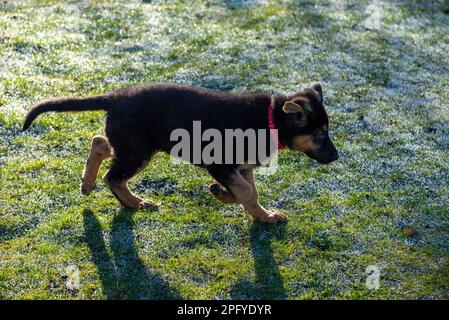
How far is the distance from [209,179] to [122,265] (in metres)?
1.83

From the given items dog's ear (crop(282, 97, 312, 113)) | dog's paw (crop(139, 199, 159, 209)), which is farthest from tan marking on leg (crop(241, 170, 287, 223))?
dog's paw (crop(139, 199, 159, 209))

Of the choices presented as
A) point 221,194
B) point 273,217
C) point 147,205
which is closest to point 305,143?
point 273,217

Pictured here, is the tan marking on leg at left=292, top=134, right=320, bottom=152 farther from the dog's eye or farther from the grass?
the grass

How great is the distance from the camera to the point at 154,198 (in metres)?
6.73

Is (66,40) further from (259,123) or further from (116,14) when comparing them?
(259,123)

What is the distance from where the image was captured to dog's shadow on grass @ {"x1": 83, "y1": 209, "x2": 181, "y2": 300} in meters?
5.30

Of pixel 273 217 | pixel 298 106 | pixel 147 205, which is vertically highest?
pixel 298 106

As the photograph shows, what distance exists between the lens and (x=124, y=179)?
6160 millimetres

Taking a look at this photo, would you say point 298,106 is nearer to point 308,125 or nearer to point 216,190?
point 308,125

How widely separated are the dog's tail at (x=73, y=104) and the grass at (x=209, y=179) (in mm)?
1102

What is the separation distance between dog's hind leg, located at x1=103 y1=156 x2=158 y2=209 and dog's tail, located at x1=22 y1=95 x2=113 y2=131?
0.55 metres

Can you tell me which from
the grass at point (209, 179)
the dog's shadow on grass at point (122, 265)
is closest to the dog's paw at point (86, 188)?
the grass at point (209, 179)
